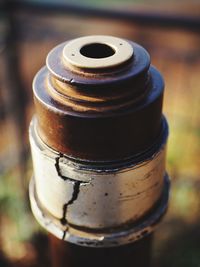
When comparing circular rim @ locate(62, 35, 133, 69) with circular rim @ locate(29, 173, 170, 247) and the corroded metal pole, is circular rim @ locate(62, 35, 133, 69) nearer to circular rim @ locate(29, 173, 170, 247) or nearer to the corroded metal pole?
the corroded metal pole

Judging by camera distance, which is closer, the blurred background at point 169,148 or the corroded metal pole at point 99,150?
the corroded metal pole at point 99,150

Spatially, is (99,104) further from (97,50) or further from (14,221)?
(14,221)

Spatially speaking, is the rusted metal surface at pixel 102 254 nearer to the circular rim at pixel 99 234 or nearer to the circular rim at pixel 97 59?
the circular rim at pixel 99 234

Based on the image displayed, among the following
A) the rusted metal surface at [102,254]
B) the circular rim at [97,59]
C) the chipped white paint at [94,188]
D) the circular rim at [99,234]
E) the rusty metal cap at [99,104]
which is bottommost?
the rusted metal surface at [102,254]

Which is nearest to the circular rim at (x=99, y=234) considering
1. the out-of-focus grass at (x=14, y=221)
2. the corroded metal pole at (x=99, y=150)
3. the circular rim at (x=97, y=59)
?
the corroded metal pole at (x=99, y=150)

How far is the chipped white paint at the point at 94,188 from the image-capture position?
743 millimetres

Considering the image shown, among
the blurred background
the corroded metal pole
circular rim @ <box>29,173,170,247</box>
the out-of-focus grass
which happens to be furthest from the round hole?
the out-of-focus grass

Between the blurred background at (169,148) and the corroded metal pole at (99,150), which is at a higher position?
the corroded metal pole at (99,150)

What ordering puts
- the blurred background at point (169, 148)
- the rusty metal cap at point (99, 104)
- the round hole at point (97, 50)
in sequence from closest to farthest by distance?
1. the rusty metal cap at point (99, 104)
2. the round hole at point (97, 50)
3. the blurred background at point (169, 148)

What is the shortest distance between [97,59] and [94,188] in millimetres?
225

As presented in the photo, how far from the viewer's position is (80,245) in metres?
0.82

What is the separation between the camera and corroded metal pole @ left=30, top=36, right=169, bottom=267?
2.26 ft

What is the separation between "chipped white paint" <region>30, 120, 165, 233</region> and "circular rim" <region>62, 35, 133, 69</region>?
0.54 ft

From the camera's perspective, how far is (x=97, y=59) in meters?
0.71
